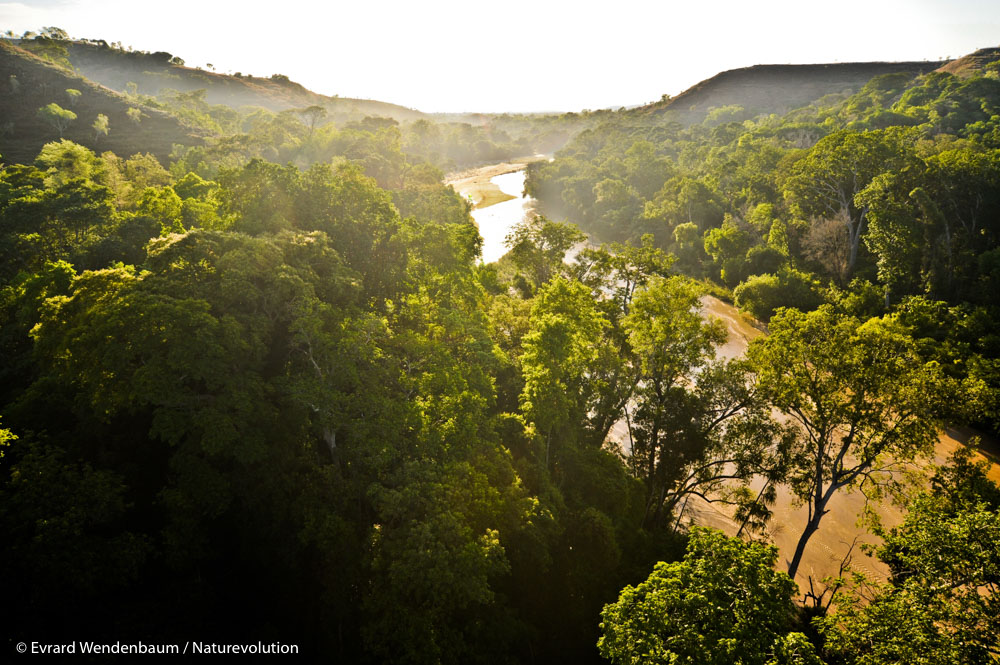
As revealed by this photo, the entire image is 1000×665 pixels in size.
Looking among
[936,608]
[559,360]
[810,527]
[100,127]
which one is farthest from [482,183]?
[936,608]

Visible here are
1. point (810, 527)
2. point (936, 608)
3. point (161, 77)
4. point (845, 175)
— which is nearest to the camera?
point (936, 608)

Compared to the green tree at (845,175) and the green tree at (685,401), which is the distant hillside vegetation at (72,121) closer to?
the green tree at (685,401)

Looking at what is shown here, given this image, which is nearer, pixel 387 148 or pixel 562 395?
pixel 562 395

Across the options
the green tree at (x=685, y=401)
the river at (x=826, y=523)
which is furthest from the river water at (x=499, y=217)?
the river at (x=826, y=523)

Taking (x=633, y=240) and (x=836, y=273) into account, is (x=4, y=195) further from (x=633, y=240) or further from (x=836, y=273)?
(x=836, y=273)

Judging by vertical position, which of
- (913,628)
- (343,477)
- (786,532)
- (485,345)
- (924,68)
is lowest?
(786,532)

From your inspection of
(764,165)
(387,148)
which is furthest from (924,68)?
(387,148)

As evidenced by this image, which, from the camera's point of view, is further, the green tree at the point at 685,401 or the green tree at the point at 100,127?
the green tree at the point at 100,127

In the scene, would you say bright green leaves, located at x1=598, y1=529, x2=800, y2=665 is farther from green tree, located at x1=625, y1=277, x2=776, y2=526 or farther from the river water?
the river water

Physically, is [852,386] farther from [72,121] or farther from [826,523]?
[72,121]
